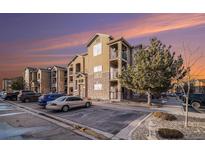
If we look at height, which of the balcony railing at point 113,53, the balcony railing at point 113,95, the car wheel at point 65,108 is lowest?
the car wheel at point 65,108

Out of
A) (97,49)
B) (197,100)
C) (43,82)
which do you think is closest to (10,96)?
(43,82)

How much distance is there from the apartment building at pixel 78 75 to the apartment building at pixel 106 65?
4.18 ft

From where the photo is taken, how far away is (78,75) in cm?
2834

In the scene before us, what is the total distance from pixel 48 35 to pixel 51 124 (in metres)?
5.46

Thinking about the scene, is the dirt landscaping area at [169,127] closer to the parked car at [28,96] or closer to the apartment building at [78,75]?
the apartment building at [78,75]

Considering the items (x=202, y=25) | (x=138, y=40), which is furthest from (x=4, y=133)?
(x=202, y=25)

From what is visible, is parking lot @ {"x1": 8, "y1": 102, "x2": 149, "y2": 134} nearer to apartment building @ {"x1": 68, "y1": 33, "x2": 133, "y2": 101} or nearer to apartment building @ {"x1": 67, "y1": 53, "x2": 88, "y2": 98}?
apartment building @ {"x1": 68, "y1": 33, "x2": 133, "y2": 101}

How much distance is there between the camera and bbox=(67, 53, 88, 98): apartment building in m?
27.3

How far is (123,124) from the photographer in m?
11.0

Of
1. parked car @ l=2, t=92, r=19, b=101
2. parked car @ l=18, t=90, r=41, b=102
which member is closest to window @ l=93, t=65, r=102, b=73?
parked car @ l=18, t=90, r=41, b=102

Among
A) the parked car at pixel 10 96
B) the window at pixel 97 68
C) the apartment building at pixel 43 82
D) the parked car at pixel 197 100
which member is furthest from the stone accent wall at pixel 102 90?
the parked car at pixel 10 96

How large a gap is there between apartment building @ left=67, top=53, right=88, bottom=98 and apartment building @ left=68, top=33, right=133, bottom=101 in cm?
128

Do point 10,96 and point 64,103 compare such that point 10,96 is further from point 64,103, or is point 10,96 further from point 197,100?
point 197,100

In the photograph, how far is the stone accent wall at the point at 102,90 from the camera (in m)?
22.9
